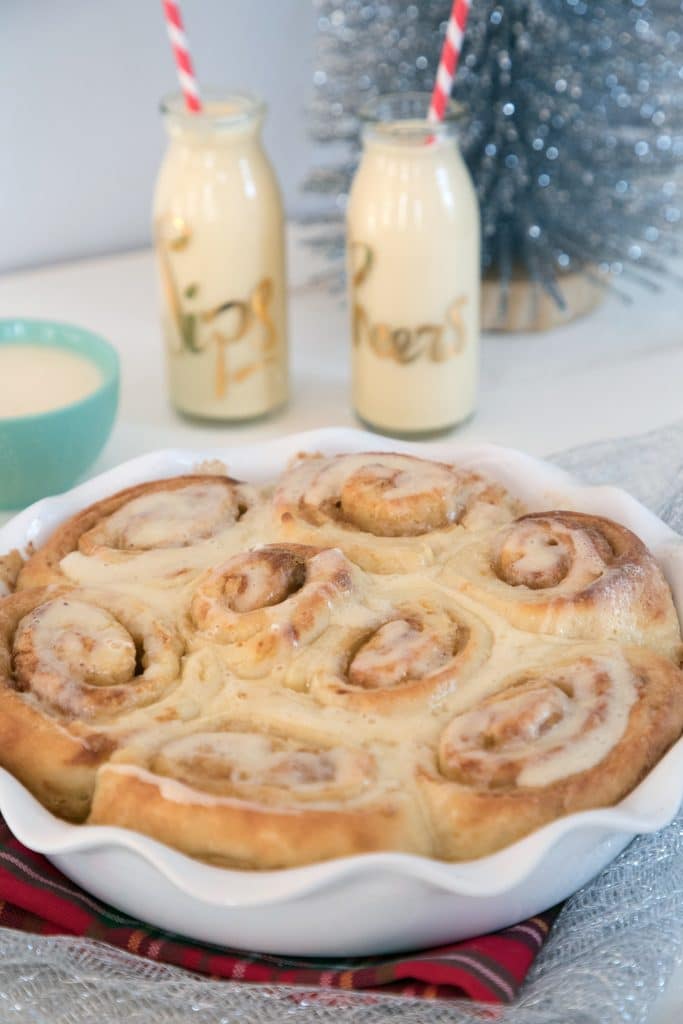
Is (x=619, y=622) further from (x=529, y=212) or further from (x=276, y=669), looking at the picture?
(x=529, y=212)

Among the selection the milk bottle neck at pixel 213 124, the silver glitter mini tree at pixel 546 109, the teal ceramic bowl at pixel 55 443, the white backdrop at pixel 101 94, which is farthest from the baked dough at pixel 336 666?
the white backdrop at pixel 101 94

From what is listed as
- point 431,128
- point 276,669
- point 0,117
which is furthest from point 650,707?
point 0,117

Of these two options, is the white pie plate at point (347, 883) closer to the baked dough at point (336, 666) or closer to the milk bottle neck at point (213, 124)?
the baked dough at point (336, 666)

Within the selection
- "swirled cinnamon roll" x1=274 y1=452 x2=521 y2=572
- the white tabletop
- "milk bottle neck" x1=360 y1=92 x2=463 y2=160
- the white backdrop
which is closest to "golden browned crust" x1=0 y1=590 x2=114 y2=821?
"swirled cinnamon roll" x1=274 y1=452 x2=521 y2=572

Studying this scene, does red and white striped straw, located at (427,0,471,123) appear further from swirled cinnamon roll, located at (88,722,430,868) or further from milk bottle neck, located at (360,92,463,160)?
swirled cinnamon roll, located at (88,722,430,868)

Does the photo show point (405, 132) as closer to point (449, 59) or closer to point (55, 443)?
point (449, 59)
